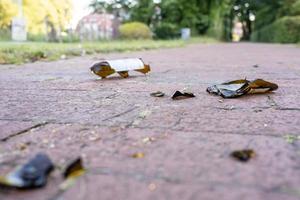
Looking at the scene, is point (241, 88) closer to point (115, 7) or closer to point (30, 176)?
point (30, 176)

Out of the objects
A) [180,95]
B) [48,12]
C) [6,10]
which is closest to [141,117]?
[180,95]

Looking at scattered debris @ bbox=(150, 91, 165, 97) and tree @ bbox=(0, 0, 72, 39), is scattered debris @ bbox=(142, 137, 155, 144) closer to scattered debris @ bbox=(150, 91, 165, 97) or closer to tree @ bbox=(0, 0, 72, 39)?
scattered debris @ bbox=(150, 91, 165, 97)

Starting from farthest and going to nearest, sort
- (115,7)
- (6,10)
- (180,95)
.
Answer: (115,7) → (6,10) → (180,95)

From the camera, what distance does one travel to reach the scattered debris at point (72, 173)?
772mm

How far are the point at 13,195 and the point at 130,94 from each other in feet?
3.99

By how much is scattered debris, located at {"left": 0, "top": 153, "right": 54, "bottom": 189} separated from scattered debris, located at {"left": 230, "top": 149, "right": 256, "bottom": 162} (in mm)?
400

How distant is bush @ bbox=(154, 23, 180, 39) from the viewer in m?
19.8

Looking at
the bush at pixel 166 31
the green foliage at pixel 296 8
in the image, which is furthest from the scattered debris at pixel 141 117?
the bush at pixel 166 31

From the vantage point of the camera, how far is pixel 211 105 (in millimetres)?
1596

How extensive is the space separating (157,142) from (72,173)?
0.97 ft

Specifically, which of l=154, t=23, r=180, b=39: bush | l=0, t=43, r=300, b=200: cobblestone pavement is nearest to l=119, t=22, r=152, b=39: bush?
l=154, t=23, r=180, b=39: bush

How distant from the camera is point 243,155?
92cm

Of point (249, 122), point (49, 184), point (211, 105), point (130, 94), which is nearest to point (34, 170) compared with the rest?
point (49, 184)

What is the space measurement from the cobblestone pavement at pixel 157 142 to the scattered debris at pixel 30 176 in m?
0.01
